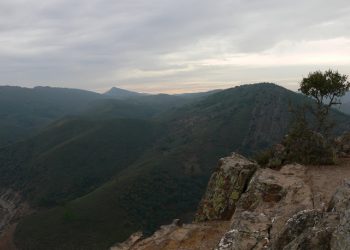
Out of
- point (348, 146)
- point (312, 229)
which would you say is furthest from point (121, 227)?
point (312, 229)

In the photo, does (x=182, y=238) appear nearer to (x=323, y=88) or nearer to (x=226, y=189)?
(x=226, y=189)

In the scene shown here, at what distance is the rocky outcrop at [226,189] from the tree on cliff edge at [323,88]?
38.8ft

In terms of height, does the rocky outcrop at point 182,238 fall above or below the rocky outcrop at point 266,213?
below

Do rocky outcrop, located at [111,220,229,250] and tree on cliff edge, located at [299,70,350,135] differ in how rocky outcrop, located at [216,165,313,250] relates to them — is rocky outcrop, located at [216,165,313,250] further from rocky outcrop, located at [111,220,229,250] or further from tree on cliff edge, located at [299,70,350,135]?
tree on cliff edge, located at [299,70,350,135]

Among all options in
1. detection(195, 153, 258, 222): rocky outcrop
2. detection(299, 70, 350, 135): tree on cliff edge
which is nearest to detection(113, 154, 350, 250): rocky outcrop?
detection(195, 153, 258, 222): rocky outcrop

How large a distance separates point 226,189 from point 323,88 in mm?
16219

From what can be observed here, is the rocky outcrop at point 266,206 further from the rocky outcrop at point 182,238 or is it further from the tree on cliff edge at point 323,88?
the tree on cliff edge at point 323,88

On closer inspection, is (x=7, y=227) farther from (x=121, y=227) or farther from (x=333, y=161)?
(x=333, y=161)

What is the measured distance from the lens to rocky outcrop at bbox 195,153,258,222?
26250 mm

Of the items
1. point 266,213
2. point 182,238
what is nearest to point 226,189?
point 182,238

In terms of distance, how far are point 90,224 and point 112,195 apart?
59.2 feet

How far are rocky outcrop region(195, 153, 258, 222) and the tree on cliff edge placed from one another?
38.8 ft

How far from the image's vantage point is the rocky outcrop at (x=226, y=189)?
86.1ft

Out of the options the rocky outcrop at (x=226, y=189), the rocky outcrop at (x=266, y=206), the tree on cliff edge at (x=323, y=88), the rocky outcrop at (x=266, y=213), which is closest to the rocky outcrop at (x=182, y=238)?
the rocky outcrop at (x=266, y=213)
